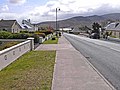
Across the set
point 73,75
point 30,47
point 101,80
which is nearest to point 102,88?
point 101,80

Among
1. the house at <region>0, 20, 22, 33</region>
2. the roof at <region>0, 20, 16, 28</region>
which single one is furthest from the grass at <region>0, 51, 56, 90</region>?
the roof at <region>0, 20, 16, 28</region>

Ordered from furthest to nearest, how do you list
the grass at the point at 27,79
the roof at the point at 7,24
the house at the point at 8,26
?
the roof at the point at 7,24 < the house at the point at 8,26 < the grass at the point at 27,79

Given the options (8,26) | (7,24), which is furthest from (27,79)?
(7,24)

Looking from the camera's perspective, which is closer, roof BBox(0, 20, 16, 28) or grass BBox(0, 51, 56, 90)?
grass BBox(0, 51, 56, 90)

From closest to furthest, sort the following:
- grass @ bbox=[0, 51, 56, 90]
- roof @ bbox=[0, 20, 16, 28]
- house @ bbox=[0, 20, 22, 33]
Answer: grass @ bbox=[0, 51, 56, 90], house @ bbox=[0, 20, 22, 33], roof @ bbox=[0, 20, 16, 28]

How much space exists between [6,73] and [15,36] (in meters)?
28.3

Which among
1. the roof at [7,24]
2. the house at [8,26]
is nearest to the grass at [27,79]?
the house at [8,26]

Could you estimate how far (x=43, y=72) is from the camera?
1262cm

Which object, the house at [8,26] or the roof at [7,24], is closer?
the house at [8,26]

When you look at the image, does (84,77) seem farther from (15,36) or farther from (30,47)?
(15,36)

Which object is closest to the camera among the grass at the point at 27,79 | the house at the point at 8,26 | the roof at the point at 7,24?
the grass at the point at 27,79

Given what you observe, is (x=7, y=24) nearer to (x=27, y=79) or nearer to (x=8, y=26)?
(x=8, y=26)

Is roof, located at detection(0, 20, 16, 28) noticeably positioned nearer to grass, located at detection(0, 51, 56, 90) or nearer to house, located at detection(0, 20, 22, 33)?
house, located at detection(0, 20, 22, 33)

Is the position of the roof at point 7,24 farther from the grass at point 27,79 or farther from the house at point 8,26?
the grass at point 27,79
